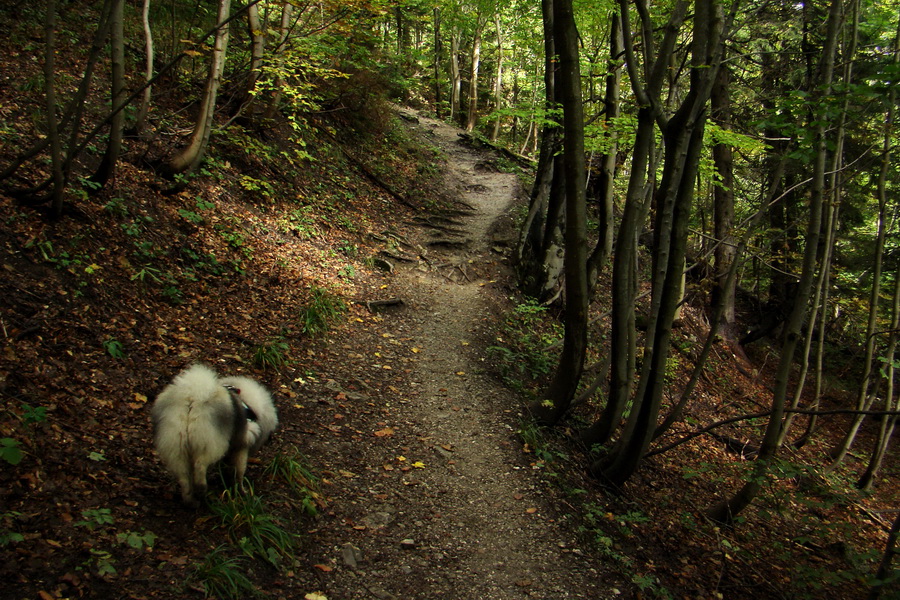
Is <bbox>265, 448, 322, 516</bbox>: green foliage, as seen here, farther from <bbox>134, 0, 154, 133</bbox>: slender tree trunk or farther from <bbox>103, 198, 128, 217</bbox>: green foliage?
<bbox>134, 0, 154, 133</bbox>: slender tree trunk

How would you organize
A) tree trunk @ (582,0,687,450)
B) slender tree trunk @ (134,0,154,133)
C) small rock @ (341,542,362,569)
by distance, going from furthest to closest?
slender tree trunk @ (134,0,154,133), tree trunk @ (582,0,687,450), small rock @ (341,542,362,569)

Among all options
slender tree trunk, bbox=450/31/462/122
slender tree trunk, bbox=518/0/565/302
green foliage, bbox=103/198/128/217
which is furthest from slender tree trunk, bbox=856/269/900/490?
slender tree trunk, bbox=450/31/462/122

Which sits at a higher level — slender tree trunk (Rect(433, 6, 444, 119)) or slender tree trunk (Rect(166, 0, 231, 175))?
slender tree trunk (Rect(433, 6, 444, 119))

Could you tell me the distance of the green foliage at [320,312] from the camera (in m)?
6.89

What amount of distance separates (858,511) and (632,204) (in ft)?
22.2

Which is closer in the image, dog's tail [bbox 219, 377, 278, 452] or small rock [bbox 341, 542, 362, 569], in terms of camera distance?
small rock [bbox 341, 542, 362, 569]

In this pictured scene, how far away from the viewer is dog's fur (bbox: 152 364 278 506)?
3.28 meters

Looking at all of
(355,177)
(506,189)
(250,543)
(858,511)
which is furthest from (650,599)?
(506,189)

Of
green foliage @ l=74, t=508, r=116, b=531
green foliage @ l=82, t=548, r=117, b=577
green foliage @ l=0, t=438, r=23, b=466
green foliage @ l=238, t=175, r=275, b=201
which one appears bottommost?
green foliage @ l=82, t=548, r=117, b=577

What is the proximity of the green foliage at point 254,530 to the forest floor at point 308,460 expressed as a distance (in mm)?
A: 19

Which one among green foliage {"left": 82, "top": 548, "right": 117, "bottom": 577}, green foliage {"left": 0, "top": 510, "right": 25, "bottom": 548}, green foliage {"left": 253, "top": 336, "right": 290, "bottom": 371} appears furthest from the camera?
green foliage {"left": 253, "top": 336, "right": 290, "bottom": 371}

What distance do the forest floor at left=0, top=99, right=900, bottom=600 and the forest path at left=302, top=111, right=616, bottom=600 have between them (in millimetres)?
23

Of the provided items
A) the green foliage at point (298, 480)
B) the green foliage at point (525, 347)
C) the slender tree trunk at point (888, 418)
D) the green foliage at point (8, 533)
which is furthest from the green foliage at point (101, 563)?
the slender tree trunk at point (888, 418)

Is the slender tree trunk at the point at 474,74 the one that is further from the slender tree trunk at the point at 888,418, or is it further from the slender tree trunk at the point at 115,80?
the slender tree trunk at the point at 115,80
